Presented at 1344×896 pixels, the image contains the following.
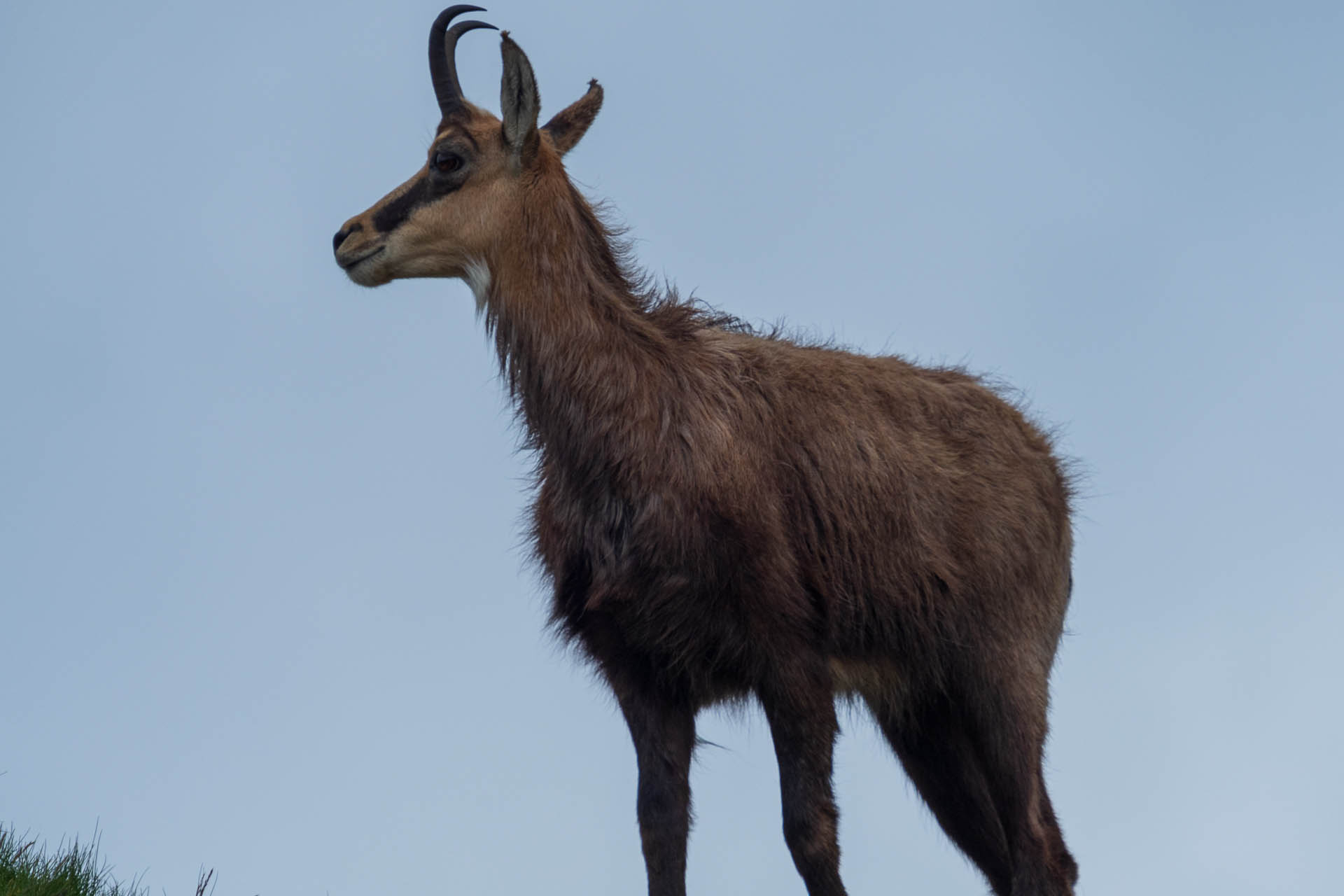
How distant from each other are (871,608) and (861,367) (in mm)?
1337

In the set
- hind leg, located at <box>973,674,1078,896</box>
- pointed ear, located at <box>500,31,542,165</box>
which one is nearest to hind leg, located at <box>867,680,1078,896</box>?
hind leg, located at <box>973,674,1078,896</box>

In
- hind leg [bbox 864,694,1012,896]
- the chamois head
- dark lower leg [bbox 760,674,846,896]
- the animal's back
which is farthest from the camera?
hind leg [bbox 864,694,1012,896]

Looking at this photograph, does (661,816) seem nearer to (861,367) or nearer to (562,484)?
(562,484)

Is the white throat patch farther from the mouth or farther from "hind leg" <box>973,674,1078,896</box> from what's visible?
"hind leg" <box>973,674,1078,896</box>

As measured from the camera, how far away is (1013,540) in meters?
8.62

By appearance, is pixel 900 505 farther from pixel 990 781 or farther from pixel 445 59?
pixel 445 59

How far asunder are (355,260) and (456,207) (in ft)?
1.67

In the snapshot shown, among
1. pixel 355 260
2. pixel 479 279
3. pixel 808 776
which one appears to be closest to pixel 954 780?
pixel 808 776

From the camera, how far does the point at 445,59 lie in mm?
8180

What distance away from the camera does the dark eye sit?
7801mm

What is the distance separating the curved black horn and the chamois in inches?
0.5

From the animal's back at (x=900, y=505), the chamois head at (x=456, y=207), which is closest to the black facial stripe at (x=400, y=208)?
the chamois head at (x=456, y=207)

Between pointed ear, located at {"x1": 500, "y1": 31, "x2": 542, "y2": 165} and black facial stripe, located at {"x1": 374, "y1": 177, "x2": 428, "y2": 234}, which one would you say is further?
black facial stripe, located at {"x1": 374, "y1": 177, "x2": 428, "y2": 234}

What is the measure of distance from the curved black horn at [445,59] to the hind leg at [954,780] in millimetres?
3432
